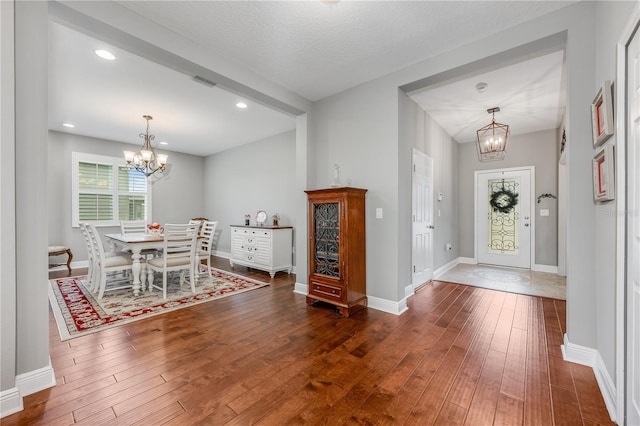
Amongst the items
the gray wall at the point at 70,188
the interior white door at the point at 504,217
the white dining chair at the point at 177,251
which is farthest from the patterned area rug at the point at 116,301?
the interior white door at the point at 504,217

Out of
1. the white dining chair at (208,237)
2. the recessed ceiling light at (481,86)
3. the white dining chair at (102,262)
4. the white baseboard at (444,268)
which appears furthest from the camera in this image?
the white baseboard at (444,268)

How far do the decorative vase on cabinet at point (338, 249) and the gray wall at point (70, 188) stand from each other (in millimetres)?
4726

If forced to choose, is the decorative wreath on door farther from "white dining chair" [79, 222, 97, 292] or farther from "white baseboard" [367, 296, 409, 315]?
"white dining chair" [79, 222, 97, 292]

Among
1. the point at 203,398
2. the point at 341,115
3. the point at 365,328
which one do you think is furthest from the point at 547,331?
the point at 341,115

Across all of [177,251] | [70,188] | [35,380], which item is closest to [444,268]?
[177,251]

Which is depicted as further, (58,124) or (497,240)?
(497,240)

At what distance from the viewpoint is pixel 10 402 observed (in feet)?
4.91

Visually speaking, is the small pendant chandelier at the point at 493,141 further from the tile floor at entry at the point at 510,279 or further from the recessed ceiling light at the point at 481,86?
the tile floor at entry at the point at 510,279

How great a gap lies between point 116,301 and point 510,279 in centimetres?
583

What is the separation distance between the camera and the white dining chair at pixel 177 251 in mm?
3475

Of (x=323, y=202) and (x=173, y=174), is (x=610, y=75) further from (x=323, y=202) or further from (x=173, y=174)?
(x=173, y=174)

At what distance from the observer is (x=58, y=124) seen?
15.9 ft

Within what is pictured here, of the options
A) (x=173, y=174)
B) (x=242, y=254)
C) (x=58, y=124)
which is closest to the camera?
(x=58, y=124)

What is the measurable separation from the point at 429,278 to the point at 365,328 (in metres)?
→ 2.19
